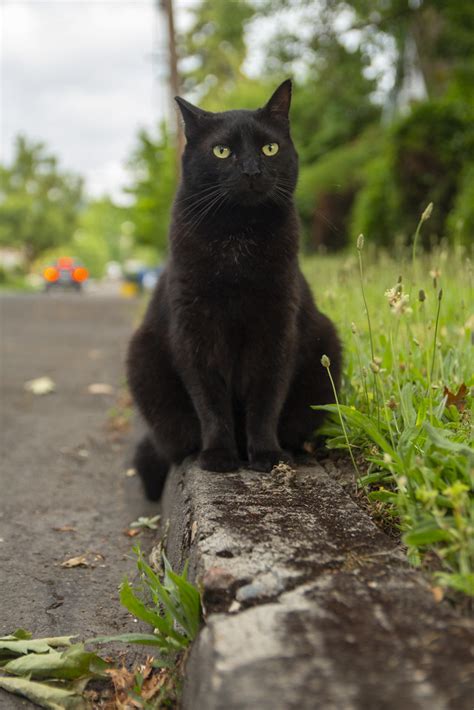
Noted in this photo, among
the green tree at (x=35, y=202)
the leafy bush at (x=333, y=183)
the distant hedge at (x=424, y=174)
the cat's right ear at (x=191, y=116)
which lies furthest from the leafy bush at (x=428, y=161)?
the green tree at (x=35, y=202)

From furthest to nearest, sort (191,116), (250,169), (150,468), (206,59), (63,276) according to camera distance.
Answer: (206,59), (63,276), (150,468), (191,116), (250,169)

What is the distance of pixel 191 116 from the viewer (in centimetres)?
265

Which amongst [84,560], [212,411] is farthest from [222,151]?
[84,560]

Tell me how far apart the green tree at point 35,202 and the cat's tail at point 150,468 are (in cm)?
4483

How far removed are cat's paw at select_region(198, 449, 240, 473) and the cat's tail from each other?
69cm

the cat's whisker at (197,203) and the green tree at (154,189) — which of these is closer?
the cat's whisker at (197,203)

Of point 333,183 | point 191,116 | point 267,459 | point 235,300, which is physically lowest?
point 267,459

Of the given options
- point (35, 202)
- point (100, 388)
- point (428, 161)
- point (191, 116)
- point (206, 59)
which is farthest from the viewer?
point (35, 202)

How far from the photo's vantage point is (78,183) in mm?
56062

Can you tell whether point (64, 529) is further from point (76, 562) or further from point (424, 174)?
point (424, 174)

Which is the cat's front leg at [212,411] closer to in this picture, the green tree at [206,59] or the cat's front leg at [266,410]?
the cat's front leg at [266,410]

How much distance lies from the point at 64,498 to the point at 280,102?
2122 mm

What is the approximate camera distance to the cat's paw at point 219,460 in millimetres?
2443

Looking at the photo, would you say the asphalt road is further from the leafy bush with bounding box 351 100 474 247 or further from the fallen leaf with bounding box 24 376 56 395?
the leafy bush with bounding box 351 100 474 247
